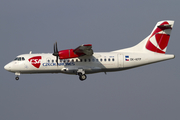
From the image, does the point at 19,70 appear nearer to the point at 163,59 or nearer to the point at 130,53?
the point at 130,53

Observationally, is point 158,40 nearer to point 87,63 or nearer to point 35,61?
point 87,63

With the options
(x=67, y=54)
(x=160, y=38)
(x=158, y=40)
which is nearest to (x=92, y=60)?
(x=67, y=54)

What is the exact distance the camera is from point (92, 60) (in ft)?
99.1

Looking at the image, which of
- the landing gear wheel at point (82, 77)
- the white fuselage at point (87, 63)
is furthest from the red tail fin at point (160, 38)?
the landing gear wheel at point (82, 77)

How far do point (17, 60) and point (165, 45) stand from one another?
1653cm

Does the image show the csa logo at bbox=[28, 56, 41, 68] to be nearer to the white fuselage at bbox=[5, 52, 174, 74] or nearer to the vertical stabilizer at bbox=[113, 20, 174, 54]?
the white fuselage at bbox=[5, 52, 174, 74]

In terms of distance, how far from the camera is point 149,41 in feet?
105

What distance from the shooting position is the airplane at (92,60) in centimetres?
3006

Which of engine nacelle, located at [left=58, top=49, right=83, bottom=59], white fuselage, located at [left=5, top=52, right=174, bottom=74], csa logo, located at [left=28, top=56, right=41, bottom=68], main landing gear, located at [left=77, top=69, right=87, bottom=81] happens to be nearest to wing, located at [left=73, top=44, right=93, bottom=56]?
engine nacelle, located at [left=58, top=49, right=83, bottom=59]

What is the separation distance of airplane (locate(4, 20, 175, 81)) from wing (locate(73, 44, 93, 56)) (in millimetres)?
62

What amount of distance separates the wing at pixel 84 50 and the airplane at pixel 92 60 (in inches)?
2.4

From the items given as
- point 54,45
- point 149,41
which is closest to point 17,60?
point 54,45

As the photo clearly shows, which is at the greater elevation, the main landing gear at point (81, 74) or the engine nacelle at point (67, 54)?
the engine nacelle at point (67, 54)

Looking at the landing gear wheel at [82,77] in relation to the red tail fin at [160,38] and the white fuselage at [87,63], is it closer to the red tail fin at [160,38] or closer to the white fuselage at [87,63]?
the white fuselage at [87,63]
